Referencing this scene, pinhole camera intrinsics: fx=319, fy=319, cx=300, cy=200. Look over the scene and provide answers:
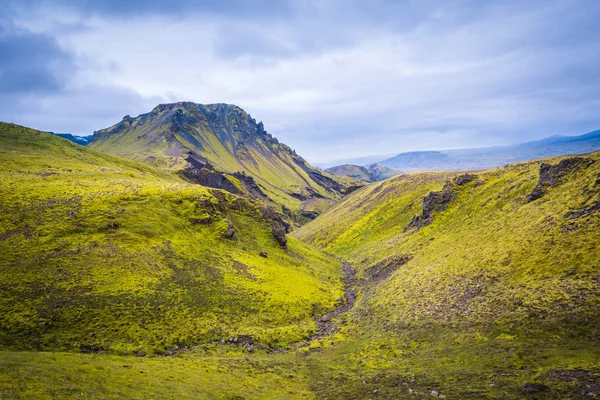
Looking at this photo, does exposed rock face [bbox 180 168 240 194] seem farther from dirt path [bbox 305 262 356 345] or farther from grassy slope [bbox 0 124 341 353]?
dirt path [bbox 305 262 356 345]

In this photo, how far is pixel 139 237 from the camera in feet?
230

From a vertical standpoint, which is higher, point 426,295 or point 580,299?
point 580,299

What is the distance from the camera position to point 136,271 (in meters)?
60.2

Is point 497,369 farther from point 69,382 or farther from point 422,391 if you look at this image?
point 69,382

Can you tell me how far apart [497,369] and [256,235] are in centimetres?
7479

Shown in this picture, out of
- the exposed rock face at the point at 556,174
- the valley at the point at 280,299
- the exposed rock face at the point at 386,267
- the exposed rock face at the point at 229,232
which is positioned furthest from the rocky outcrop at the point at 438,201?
the exposed rock face at the point at 229,232

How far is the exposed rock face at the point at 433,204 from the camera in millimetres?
103000

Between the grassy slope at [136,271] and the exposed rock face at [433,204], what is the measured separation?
32.4 metres

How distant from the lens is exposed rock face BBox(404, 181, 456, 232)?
103000mm

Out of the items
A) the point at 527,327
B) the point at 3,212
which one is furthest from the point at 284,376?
the point at 3,212

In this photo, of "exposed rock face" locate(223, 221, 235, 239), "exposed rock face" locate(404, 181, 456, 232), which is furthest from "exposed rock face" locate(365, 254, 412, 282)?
"exposed rock face" locate(223, 221, 235, 239)

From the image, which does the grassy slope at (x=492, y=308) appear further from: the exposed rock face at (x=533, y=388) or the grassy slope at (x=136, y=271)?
the grassy slope at (x=136, y=271)

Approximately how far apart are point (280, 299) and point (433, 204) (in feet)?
215

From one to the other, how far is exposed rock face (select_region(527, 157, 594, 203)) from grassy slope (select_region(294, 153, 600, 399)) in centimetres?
205
